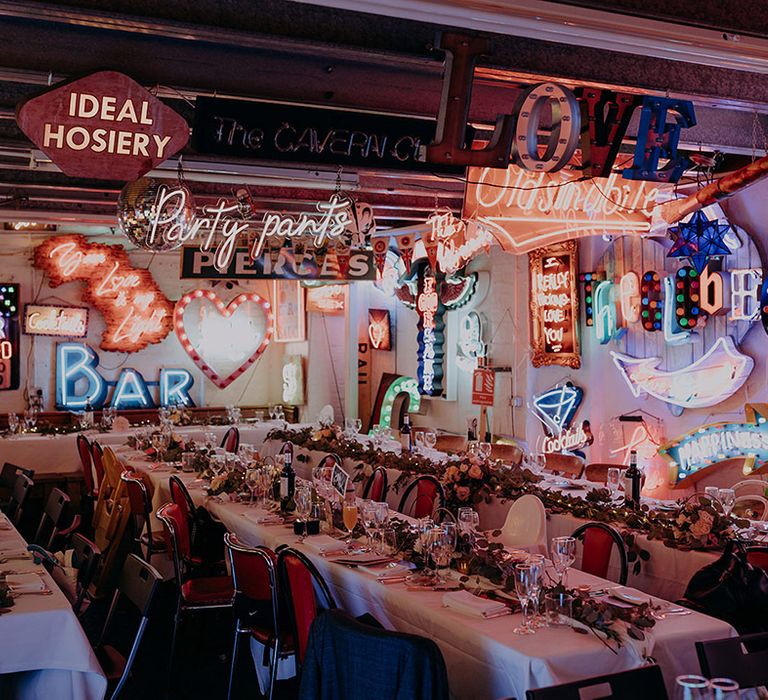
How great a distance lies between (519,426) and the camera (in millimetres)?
9711

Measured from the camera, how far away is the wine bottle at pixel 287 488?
530 centimetres

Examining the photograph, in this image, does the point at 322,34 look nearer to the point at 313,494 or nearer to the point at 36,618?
the point at 313,494

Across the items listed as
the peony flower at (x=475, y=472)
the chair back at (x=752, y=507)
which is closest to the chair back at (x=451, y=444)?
the peony flower at (x=475, y=472)

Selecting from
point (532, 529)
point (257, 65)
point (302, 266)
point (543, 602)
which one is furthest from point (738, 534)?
point (302, 266)

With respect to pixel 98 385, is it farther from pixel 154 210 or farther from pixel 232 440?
pixel 154 210

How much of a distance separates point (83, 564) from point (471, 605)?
6.36 feet

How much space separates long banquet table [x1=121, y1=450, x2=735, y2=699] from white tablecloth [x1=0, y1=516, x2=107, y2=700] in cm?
120

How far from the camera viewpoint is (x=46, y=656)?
3.33 m

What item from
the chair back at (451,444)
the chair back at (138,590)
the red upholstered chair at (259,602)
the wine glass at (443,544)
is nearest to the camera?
the chair back at (138,590)

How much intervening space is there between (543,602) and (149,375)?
10113mm

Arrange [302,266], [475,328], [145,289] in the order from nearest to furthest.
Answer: [302,266] < [475,328] < [145,289]

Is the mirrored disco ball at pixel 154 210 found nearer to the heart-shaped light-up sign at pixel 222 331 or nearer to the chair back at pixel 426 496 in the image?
the chair back at pixel 426 496

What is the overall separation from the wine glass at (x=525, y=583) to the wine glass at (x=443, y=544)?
2.26 feet

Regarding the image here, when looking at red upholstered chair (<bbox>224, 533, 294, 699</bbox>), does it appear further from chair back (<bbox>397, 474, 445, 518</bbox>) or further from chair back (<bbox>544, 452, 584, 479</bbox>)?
chair back (<bbox>544, 452, 584, 479</bbox>)
